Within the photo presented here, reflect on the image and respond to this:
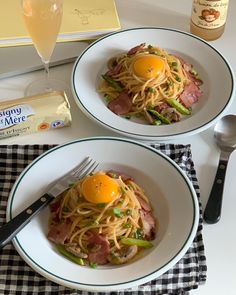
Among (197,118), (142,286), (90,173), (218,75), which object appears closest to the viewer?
(142,286)

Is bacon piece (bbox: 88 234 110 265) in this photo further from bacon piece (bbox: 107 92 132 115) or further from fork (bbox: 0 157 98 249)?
bacon piece (bbox: 107 92 132 115)

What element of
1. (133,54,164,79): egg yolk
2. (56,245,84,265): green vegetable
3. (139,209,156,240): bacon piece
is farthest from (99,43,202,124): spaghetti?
(56,245,84,265): green vegetable

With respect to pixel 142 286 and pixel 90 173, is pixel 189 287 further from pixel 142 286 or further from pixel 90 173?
pixel 90 173

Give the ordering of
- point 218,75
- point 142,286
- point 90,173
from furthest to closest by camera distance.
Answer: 1. point 218,75
2. point 90,173
3. point 142,286

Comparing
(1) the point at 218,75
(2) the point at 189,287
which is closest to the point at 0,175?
(2) the point at 189,287

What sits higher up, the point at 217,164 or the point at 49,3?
the point at 49,3

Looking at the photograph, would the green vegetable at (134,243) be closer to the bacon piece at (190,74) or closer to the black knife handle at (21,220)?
the black knife handle at (21,220)

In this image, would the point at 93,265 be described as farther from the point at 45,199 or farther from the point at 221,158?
the point at 221,158
